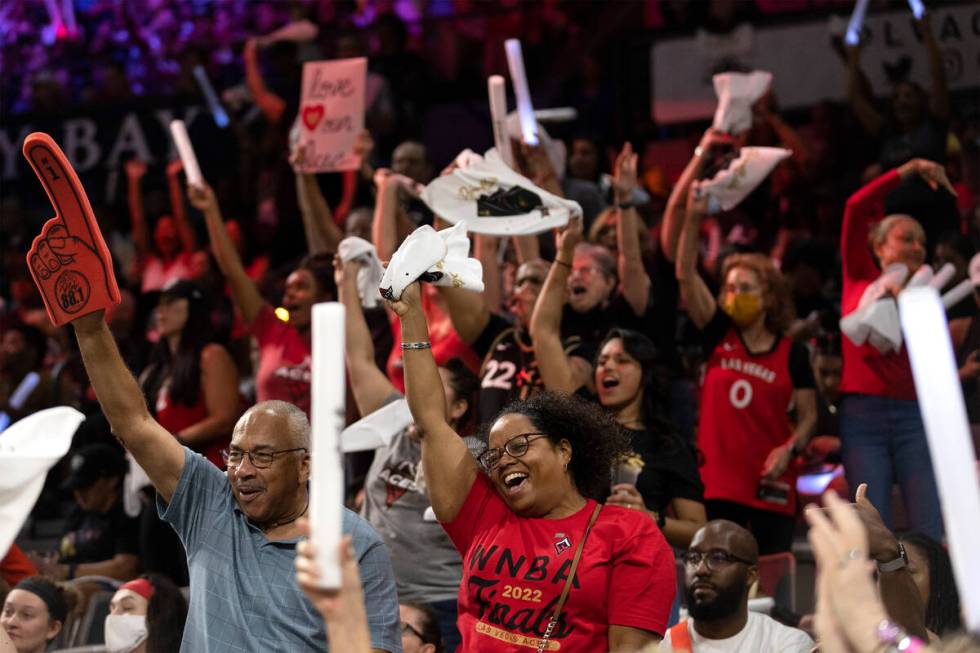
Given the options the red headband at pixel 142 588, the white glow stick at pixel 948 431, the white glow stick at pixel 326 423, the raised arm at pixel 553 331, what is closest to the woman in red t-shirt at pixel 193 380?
the red headband at pixel 142 588

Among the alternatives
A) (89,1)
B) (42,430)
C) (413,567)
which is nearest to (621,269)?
(413,567)

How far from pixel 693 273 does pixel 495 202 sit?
1016mm

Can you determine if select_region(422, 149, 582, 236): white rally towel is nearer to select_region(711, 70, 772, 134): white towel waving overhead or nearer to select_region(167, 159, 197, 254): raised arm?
select_region(711, 70, 772, 134): white towel waving overhead

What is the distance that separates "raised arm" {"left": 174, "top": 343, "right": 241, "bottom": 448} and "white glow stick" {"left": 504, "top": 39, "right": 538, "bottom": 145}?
1611 mm

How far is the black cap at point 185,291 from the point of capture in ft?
21.4

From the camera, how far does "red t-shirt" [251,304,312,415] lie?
6.18m

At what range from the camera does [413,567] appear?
495 centimetres

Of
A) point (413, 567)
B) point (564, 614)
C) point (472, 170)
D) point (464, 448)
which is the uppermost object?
point (472, 170)

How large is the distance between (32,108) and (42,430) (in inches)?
357

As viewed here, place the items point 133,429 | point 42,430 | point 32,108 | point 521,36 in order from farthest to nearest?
point 32,108 < point 521,36 < point 133,429 < point 42,430

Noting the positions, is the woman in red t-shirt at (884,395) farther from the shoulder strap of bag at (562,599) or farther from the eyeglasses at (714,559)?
the shoulder strap of bag at (562,599)

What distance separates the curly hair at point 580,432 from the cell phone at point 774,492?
1834mm

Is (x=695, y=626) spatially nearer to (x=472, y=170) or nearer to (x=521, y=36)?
(x=472, y=170)

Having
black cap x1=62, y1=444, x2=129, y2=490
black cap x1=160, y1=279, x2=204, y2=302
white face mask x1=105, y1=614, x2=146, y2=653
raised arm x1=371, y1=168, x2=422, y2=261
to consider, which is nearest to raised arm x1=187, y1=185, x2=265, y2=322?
black cap x1=160, y1=279, x2=204, y2=302
